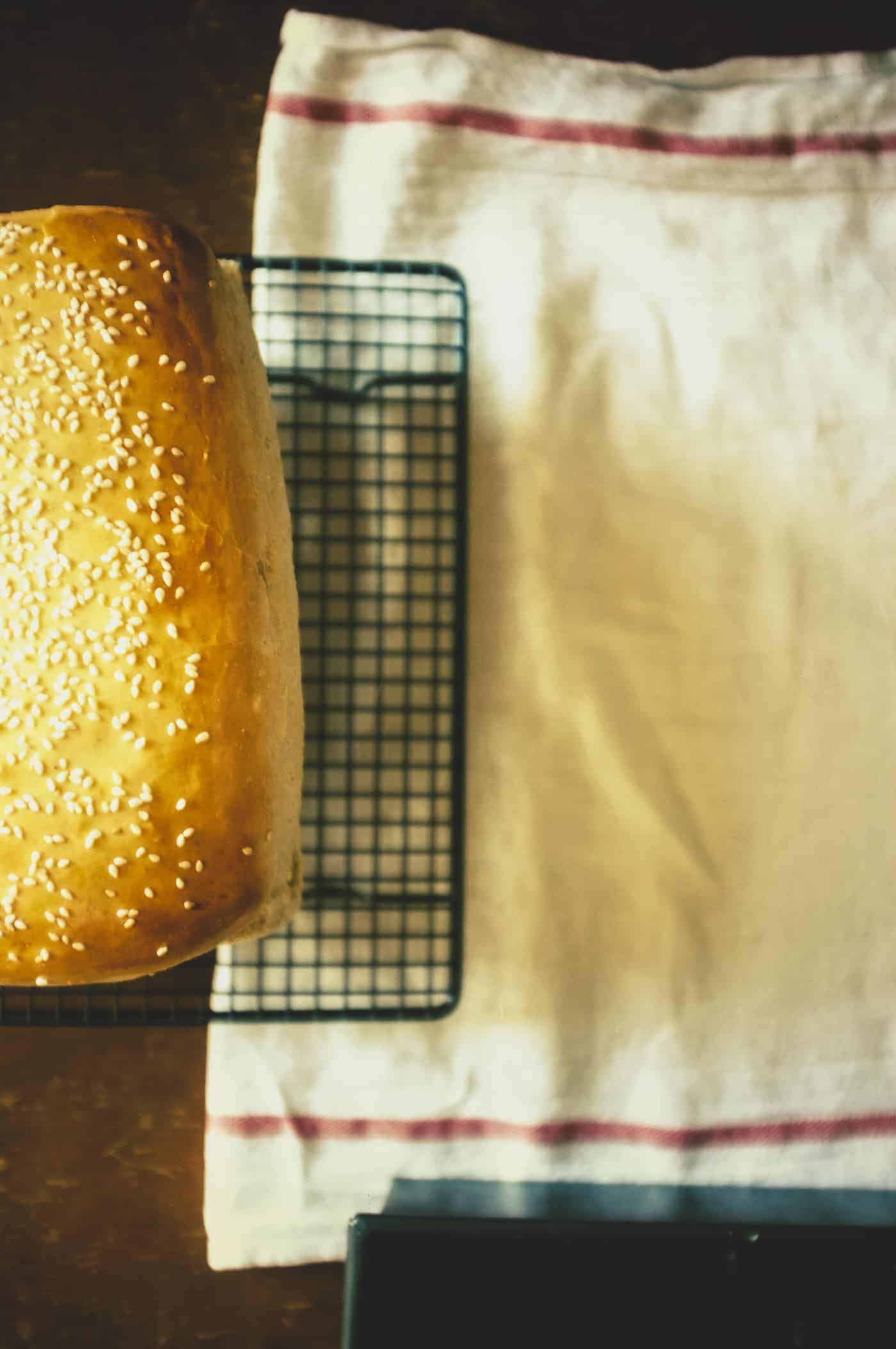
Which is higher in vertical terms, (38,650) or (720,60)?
(720,60)

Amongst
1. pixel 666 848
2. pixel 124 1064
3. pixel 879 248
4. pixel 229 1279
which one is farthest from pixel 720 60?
pixel 229 1279

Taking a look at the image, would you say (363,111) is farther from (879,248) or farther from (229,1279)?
(229,1279)

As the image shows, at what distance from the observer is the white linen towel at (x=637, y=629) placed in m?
1.00

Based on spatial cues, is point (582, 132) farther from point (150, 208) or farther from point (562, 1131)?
point (562, 1131)

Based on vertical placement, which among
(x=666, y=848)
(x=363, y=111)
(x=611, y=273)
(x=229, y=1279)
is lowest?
(x=229, y=1279)

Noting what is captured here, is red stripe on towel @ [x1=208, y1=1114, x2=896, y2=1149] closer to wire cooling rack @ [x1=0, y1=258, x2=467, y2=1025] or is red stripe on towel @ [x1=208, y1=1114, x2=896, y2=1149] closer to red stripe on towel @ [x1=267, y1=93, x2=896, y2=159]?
wire cooling rack @ [x1=0, y1=258, x2=467, y2=1025]

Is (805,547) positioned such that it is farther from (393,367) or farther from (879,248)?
(393,367)

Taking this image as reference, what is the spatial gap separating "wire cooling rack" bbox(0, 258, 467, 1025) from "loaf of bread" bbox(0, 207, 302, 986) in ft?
0.70

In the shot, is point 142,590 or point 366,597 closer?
point 142,590

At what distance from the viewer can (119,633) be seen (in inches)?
28.8

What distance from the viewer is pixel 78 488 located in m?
0.74

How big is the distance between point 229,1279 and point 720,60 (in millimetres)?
1296

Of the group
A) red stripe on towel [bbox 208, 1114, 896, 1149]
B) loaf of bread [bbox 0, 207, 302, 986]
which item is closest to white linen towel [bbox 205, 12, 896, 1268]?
red stripe on towel [bbox 208, 1114, 896, 1149]

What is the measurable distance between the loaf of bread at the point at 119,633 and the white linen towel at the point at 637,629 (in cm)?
29
